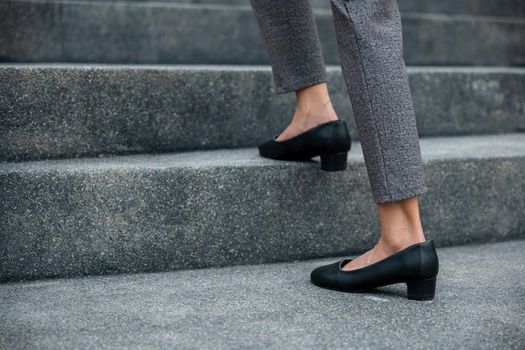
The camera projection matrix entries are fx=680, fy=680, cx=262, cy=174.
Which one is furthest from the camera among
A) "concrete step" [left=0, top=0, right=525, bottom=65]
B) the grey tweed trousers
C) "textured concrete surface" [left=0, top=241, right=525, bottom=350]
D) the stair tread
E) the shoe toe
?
"concrete step" [left=0, top=0, right=525, bottom=65]

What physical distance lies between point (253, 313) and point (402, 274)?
0.30 m

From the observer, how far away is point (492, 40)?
2.59 meters

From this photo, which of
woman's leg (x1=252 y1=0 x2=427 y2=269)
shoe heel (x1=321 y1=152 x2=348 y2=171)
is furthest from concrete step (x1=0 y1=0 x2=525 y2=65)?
woman's leg (x1=252 y1=0 x2=427 y2=269)

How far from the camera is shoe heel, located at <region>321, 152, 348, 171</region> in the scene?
155 cm

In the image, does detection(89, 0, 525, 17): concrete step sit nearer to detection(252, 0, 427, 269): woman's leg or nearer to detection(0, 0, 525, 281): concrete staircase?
detection(0, 0, 525, 281): concrete staircase

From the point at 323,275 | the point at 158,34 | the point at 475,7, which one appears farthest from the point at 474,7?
the point at 323,275

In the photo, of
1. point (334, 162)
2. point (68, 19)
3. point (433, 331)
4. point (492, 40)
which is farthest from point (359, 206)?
point (492, 40)

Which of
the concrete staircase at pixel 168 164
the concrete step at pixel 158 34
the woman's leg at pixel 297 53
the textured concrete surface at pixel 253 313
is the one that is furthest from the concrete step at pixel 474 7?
the textured concrete surface at pixel 253 313

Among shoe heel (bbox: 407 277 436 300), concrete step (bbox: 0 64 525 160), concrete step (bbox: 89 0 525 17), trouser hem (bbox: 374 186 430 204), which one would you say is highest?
concrete step (bbox: 0 64 525 160)

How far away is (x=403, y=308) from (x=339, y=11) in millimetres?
570

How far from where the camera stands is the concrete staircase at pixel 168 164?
1.44 meters

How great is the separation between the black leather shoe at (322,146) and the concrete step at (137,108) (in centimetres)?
22

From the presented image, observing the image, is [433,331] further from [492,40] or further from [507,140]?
[492,40]

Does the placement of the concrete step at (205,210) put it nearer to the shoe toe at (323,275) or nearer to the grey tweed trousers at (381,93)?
the shoe toe at (323,275)
